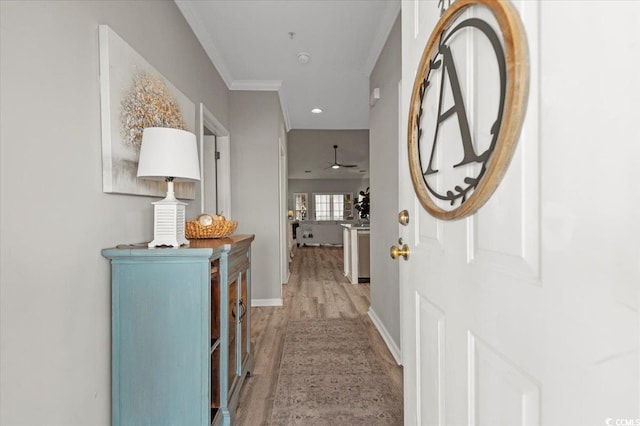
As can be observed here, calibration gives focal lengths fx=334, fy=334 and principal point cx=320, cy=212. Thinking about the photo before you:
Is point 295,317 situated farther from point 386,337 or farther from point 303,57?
point 303,57

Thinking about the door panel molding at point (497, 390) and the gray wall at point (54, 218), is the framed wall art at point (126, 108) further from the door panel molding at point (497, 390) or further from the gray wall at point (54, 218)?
the door panel molding at point (497, 390)

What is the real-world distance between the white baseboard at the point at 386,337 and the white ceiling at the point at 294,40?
2.48 metres

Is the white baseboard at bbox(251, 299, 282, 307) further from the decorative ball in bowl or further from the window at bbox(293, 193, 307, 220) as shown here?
the window at bbox(293, 193, 307, 220)

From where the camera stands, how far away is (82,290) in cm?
125

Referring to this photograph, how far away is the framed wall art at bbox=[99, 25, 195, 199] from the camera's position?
4.57 ft

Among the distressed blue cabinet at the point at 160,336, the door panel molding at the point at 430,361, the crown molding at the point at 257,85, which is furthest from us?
the crown molding at the point at 257,85

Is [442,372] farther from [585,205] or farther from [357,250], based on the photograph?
[357,250]

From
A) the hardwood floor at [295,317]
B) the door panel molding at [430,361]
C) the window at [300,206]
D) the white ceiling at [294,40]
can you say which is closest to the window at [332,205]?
the window at [300,206]

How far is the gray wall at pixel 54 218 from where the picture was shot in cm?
96

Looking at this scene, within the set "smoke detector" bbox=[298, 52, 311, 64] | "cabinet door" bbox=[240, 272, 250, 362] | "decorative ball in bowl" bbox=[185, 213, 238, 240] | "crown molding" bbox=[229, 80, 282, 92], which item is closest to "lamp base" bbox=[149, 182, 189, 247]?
"decorative ball in bowl" bbox=[185, 213, 238, 240]

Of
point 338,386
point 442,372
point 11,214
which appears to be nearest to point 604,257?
point 442,372

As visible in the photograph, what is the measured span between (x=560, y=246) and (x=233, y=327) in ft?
5.73

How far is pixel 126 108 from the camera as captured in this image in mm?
1539

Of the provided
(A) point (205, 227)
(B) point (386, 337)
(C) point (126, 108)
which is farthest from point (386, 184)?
(C) point (126, 108)
